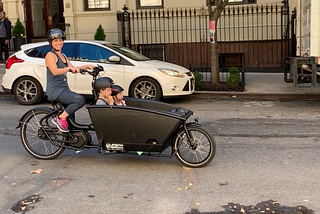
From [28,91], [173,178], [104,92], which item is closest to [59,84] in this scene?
[104,92]

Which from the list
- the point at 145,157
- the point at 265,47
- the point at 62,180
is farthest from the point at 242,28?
the point at 62,180

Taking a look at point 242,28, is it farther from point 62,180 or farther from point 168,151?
point 62,180

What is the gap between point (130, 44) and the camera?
16.7m

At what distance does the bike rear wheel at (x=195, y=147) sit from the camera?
18.8 feet

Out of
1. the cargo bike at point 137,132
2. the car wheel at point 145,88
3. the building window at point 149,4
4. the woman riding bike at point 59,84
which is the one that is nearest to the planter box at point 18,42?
the building window at point 149,4

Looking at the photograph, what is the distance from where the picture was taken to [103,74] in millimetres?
10406

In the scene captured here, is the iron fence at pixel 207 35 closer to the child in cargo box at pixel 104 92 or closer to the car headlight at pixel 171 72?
the car headlight at pixel 171 72

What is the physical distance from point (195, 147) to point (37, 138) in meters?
2.20

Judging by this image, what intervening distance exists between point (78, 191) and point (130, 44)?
1198 cm

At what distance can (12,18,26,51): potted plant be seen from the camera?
18.0 m

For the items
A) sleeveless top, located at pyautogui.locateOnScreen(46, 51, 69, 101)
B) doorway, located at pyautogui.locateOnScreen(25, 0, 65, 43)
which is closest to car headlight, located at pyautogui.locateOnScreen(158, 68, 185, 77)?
sleeveless top, located at pyautogui.locateOnScreen(46, 51, 69, 101)

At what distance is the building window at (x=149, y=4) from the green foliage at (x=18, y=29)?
4.65 m

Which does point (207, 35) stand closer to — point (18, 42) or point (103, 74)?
point (103, 74)

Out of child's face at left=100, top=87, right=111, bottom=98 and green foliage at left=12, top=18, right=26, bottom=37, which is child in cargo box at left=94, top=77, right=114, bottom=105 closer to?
child's face at left=100, top=87, right=111, bottom=98
